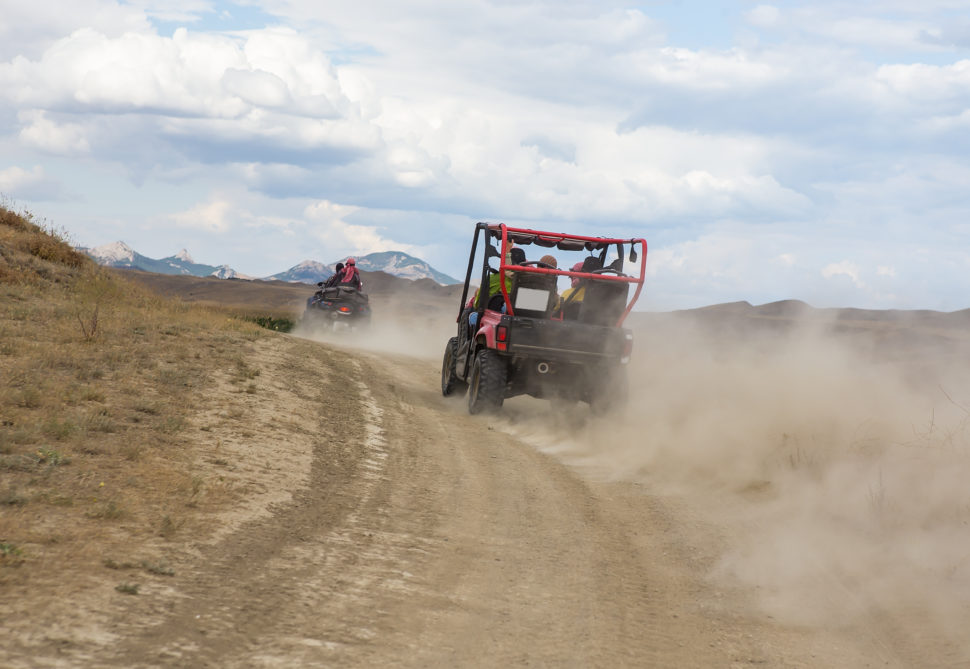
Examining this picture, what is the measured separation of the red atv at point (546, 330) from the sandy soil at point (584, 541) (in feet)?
1.81

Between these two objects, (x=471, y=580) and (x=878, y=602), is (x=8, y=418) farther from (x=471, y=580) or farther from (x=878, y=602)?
(x=878, y=602)

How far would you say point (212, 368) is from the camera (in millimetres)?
11344

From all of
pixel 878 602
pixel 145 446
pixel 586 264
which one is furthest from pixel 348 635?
pixel 586 264

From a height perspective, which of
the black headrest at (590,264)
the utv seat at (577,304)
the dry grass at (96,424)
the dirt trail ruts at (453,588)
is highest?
the black headrest at (590,264)

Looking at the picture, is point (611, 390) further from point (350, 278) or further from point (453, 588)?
point (350, 278)

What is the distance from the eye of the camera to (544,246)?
12945mm

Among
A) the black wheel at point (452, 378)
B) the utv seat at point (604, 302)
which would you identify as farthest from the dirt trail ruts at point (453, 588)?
the black wheel at point (452, 378)

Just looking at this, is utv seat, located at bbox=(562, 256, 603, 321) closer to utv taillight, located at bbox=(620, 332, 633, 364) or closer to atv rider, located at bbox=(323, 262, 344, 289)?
utv taillight, located at bbox=(620, 332, 633, 364)

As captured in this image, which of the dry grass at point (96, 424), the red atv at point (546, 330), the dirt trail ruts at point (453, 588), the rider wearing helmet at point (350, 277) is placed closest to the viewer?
the dirt trail ruts at point (453, 588)

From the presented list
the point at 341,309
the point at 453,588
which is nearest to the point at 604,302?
the point at 453,588

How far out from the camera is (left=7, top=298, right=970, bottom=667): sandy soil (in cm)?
412

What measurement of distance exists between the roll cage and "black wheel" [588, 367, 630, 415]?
0.77 metres

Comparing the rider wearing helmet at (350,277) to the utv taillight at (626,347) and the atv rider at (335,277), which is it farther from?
the utv taillight at (626,347)

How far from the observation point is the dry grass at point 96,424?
200 inches
